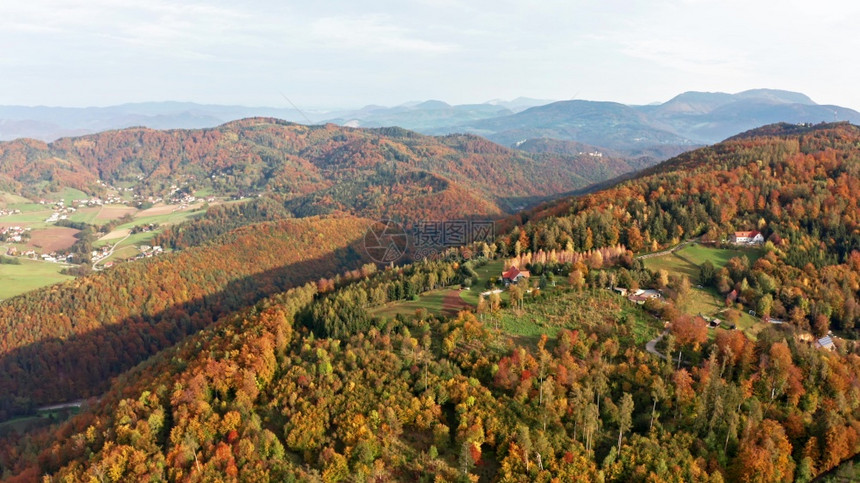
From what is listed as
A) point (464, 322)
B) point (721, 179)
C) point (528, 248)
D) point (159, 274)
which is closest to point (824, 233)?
point (721, 179)

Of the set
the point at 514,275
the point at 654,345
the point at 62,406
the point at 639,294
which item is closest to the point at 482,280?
the point at 514,275

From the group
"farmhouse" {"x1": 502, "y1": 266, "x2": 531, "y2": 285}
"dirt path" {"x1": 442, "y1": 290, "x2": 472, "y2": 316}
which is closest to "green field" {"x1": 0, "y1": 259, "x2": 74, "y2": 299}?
"dirt path" {"x1": 442, "y1": 290, "x2": 472, "y2": 316}

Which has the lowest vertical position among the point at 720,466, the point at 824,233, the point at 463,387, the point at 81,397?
the point at 81,397

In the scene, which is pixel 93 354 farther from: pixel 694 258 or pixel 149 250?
pixel 694 258

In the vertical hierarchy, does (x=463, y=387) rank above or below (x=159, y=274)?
above

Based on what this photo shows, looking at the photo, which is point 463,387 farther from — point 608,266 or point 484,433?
point 608,266

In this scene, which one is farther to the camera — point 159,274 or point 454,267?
point 159,274

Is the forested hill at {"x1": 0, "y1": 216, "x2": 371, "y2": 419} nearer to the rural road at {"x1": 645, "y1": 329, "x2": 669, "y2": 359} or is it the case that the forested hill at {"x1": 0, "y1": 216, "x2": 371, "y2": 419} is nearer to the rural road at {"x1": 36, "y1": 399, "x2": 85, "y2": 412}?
the rural road at {"x1": 36, "y1": 399, "x2": 85, "y2": 412}
